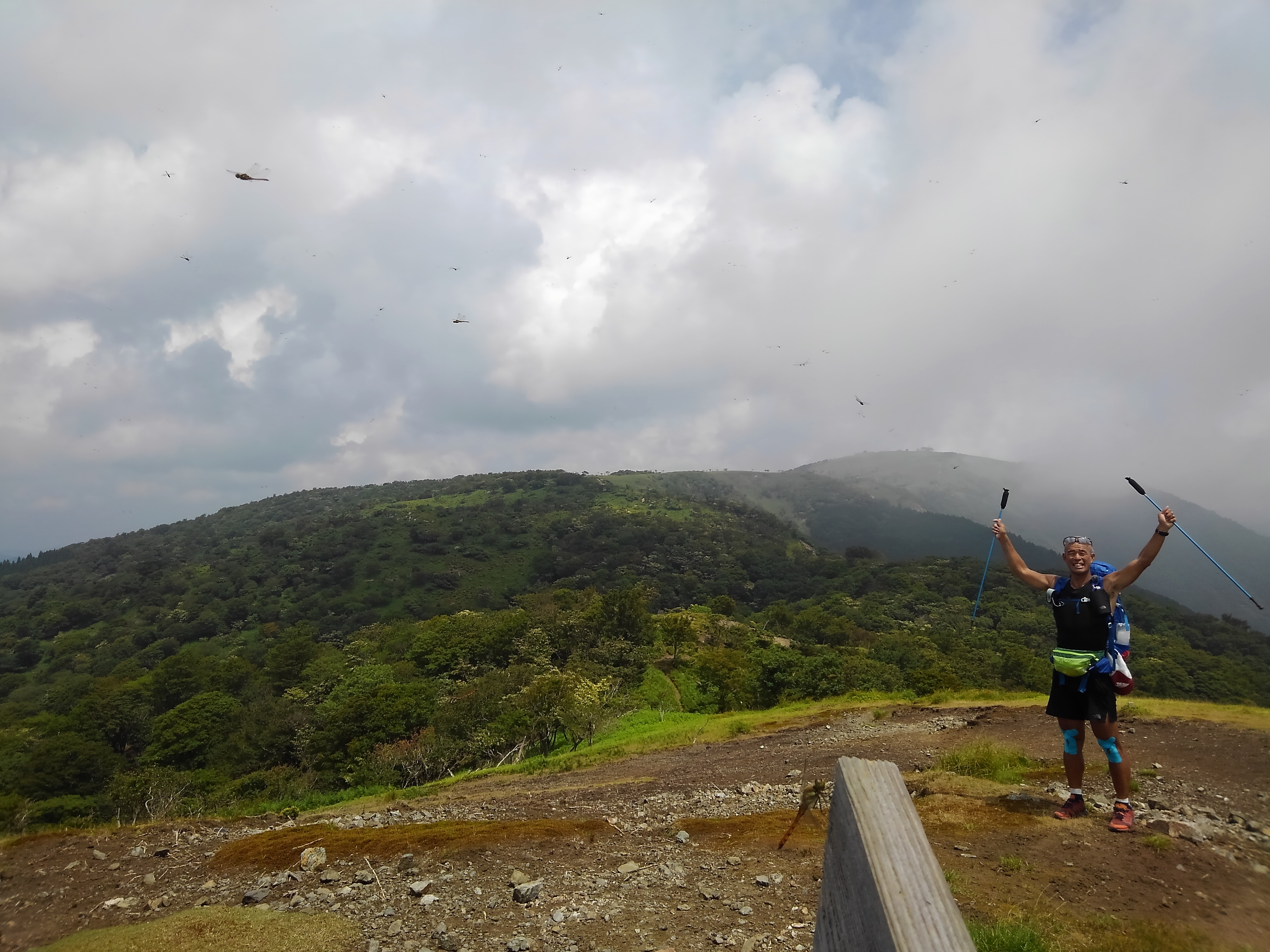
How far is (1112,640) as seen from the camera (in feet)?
18.4

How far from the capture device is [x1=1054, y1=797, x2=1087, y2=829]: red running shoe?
20.3ft

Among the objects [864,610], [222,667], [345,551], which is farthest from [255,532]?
[864,610]

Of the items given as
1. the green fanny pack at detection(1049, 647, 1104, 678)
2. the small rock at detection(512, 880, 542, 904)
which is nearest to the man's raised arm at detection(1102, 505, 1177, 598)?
the green fanny pack at detection(1049, 647, 1104, 678)

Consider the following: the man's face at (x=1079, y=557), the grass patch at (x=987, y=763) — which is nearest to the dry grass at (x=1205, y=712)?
the grass patch at (x=987, y=763)

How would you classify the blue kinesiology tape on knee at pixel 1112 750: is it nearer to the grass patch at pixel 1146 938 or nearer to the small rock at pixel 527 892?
the grass patch at pixel 1146 938

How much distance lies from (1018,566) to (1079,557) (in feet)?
1.70

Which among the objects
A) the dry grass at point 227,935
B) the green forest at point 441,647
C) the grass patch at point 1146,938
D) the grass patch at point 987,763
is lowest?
the green forest at point 441,647

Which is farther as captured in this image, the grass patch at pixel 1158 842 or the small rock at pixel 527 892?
the small rock at pixel 527 892

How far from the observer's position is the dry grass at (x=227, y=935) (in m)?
5.04

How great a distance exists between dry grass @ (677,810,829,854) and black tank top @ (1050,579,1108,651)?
3.18 meters

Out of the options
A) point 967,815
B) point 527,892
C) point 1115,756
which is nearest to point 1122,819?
point 1115,756

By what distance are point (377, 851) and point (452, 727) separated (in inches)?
1393

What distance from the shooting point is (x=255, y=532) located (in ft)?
602

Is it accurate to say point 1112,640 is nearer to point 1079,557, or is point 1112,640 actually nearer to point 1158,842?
point 1079,557
